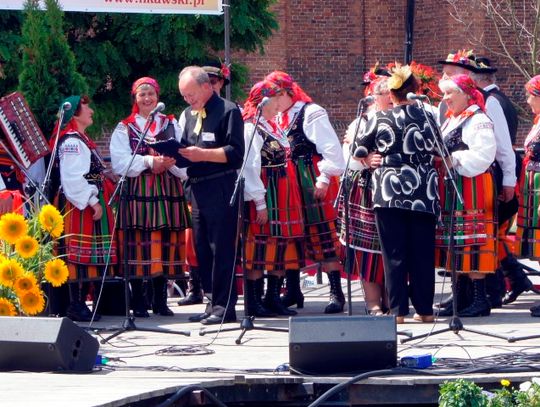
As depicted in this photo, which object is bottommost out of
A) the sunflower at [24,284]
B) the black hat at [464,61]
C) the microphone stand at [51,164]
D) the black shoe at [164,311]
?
the black shoe at [164,311]

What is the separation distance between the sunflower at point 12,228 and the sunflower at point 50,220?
152mm

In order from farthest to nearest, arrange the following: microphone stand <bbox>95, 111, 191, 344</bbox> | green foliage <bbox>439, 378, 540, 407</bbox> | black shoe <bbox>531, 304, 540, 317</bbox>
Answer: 1. black shoe <bbox>531, 304, 540, 317</bbox>
2. microphone stand <bbox>95, 111, 191, 344</bbox>
3. green foliage <bbox>439, 378, 540, 407</bbox>

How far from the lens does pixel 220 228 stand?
28.8 feet

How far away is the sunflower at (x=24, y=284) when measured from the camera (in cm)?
726

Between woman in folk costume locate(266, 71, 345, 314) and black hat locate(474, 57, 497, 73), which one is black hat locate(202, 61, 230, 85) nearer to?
woman in folk costume locate(266, 71, 345, 314)

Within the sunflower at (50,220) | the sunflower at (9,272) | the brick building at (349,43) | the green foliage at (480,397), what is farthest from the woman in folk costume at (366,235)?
the brick building at (349,43)

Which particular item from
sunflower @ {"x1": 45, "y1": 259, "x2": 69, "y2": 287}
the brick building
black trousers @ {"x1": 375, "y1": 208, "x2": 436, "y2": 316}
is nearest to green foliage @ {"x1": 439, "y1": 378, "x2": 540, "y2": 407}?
sunflower @ {"x1": 45, "y1": 259, "x2": 69, "y2": 287}

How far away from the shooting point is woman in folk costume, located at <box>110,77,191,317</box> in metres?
9.17

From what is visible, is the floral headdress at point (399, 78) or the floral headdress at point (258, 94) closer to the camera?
the floral headdress at point (399, 78)

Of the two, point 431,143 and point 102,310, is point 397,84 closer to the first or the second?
point 431,143

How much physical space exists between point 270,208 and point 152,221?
33.9 inches

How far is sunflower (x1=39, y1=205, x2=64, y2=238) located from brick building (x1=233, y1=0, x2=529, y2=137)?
13.6 meters

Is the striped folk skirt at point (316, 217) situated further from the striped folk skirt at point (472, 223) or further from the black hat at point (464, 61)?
the black hat at point (464, 61)

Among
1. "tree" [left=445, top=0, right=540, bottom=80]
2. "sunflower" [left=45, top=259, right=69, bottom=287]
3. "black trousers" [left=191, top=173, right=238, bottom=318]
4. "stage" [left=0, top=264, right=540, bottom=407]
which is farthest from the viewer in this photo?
"tree" [left=445, top=0, right=540, bottom=80]
